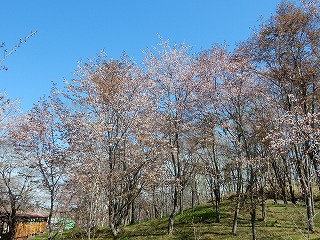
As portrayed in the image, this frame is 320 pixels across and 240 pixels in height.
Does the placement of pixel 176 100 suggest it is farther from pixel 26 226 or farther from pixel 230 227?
pixel 26 226

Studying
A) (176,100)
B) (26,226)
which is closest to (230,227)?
(176,100)

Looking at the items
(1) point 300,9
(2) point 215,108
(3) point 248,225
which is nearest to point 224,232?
(3) point 248,225

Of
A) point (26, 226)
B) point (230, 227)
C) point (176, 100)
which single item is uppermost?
point (176, 100)

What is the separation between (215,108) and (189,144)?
628 centimetres

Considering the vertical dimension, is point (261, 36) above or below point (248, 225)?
above

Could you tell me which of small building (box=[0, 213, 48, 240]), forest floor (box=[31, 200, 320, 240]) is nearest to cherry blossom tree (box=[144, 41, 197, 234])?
forest floor (box=[31, 200, 320, 240])

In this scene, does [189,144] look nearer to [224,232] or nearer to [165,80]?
[165,80]

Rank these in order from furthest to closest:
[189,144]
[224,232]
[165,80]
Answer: [189,144]
[165,80]
[224,232]

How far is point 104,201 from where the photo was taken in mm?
13586

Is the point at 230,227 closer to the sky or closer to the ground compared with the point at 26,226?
closer to the sky

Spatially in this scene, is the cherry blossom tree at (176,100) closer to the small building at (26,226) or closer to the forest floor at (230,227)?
the forest floor at (230,227)

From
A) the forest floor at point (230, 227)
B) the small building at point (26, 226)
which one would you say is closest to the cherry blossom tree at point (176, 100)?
the forest floor at point (230, 227)

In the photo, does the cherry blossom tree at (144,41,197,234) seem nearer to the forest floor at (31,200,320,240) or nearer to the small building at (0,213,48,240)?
the forest floor at (31,200,320,240)

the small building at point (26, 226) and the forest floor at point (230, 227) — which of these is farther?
the small building at point (26, 226)
